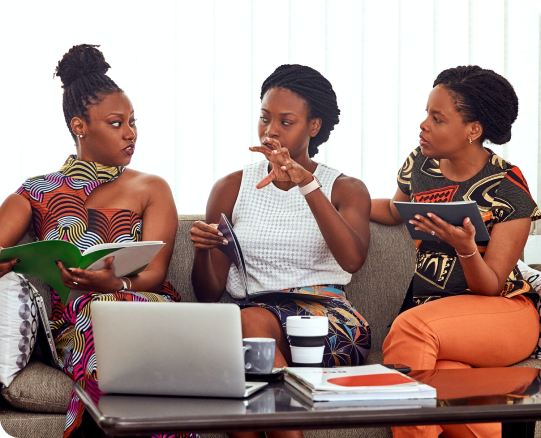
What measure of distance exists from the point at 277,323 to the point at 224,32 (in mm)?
1655

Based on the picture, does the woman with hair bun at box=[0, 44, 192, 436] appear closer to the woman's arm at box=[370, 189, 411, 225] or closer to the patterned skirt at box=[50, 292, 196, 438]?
the patterned skirt at box=[50, 292, 196, 438]

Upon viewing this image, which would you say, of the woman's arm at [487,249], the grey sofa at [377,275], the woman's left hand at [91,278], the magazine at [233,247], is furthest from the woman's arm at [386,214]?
the woman's left hand at [91,278]

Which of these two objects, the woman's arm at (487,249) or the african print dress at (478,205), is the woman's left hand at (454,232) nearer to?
the woman's arm at (487,249)

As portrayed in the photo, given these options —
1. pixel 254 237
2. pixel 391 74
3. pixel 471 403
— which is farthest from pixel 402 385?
pixel 391 74

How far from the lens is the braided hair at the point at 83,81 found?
1.99 metres

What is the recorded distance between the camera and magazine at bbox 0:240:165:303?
1475mm

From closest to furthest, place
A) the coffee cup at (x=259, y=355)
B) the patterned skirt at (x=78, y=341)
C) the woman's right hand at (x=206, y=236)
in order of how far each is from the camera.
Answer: the coffee cup at (x=259, y=355)
the patterned skirt at (x=78, y=341)
the woman's right hand at (x=206, y=236)

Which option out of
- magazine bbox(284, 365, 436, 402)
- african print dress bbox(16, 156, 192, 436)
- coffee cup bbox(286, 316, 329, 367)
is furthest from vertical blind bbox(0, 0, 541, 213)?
magazine bbox(284, 365, 436, 402)

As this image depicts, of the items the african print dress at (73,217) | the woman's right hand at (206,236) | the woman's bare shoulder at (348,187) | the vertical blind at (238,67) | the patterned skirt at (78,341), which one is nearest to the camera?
the patterned skirt at (78,341)

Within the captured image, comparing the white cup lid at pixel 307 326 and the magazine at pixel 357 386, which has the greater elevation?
the white cup lid at pixel 307 326

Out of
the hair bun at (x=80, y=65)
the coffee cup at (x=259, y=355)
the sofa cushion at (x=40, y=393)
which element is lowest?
the sofa cushion at (x=40, y=393)

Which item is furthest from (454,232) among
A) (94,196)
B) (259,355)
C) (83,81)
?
(83,81)

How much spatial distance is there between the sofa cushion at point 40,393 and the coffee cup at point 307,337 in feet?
2.25

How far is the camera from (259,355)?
114cm
